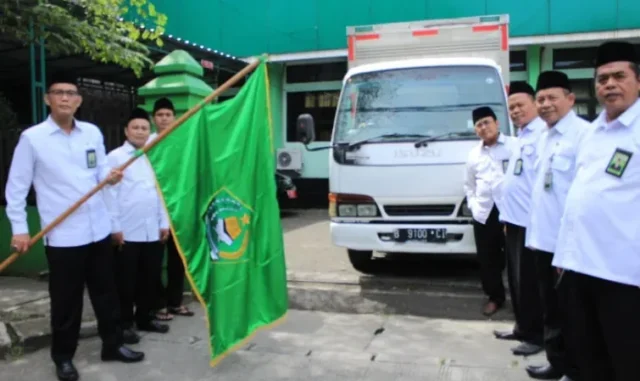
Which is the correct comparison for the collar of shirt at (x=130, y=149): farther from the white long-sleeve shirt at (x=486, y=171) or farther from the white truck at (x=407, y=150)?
the white long-sleeve shirt at (x=486, y=171)

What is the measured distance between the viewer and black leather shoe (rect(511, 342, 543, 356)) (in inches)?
174

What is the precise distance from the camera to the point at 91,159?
13.6ft

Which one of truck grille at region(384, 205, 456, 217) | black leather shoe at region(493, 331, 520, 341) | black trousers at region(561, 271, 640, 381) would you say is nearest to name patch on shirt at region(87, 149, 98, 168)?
truck grille at region(384, 205, 456, 217)

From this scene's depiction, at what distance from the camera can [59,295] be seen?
3971mm

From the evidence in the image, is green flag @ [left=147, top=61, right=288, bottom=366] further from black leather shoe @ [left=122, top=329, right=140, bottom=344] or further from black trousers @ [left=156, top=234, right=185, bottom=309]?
black trousers @ [left=156, top=234, right=185, bottom=309]

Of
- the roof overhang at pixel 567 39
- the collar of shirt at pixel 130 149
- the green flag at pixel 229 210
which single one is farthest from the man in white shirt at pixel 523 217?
the roof overhang at pixel 567 39

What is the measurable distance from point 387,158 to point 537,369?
261 centimetres

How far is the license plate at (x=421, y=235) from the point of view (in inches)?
229

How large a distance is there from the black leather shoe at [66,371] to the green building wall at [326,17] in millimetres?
11184

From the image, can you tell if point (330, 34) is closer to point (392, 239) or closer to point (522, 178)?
point (392, 239)

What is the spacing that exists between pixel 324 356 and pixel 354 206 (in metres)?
1.97

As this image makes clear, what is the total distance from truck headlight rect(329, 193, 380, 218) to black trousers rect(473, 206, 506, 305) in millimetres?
1087

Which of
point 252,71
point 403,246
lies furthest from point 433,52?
point 252,71

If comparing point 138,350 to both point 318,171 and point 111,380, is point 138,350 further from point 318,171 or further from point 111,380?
point 318,171
